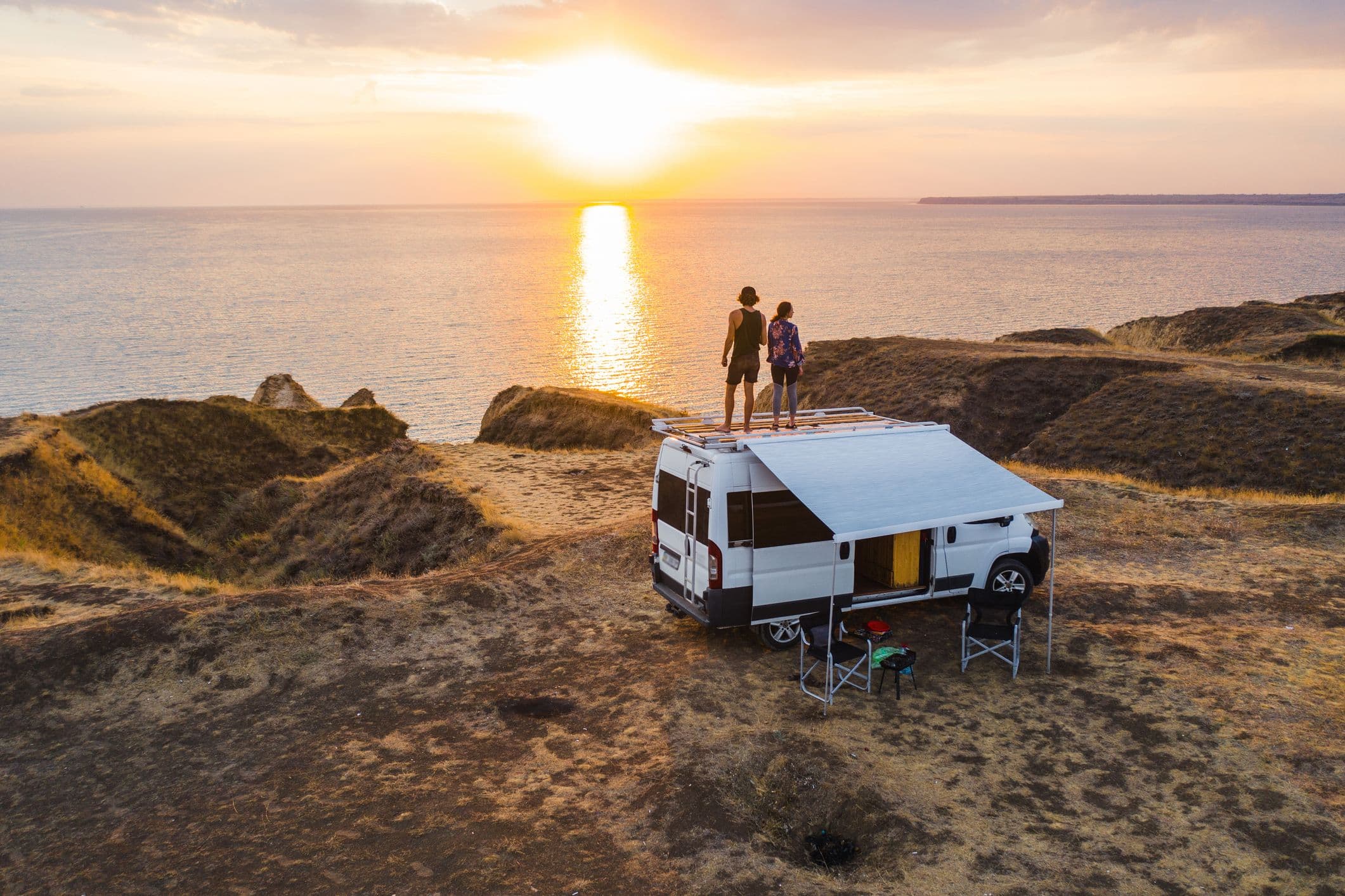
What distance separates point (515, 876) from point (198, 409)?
37.3m

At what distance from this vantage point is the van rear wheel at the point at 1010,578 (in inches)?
534

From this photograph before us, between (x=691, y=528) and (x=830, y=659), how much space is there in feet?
8.81

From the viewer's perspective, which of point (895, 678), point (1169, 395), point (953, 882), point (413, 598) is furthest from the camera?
point (1169, 395)

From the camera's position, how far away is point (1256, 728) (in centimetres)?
1041

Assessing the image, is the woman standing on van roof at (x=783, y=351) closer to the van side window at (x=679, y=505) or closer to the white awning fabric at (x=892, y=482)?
the white awning fabric at (x=892, y=482)

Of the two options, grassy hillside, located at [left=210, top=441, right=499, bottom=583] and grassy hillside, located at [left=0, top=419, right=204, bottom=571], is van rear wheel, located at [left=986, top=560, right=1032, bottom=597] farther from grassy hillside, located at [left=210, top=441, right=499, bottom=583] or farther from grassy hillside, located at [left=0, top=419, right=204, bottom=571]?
grassy hillside, located at [left=0, top=419, right=204, bottom=571]

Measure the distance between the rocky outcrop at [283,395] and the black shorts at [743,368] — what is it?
35159mm

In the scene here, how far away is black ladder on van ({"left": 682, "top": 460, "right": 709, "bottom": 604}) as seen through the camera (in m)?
12.3

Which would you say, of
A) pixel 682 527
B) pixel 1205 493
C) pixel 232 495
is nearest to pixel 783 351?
pixel 682 527

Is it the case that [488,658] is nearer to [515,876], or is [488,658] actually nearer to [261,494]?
[515,876]

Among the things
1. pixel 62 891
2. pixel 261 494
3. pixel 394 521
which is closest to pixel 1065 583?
pixel 62 891

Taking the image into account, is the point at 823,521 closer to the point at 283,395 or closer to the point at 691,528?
the point at 691,528

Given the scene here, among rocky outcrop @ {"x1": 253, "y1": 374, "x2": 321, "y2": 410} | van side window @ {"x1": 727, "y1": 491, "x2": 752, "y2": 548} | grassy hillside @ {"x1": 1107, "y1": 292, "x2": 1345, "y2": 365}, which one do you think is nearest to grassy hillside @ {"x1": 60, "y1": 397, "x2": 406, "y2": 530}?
rocky outcrop @ {"x1": 253, "y1": 374, "x2": 321, "y2": 410}

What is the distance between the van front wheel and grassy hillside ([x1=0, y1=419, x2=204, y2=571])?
77.5ft
